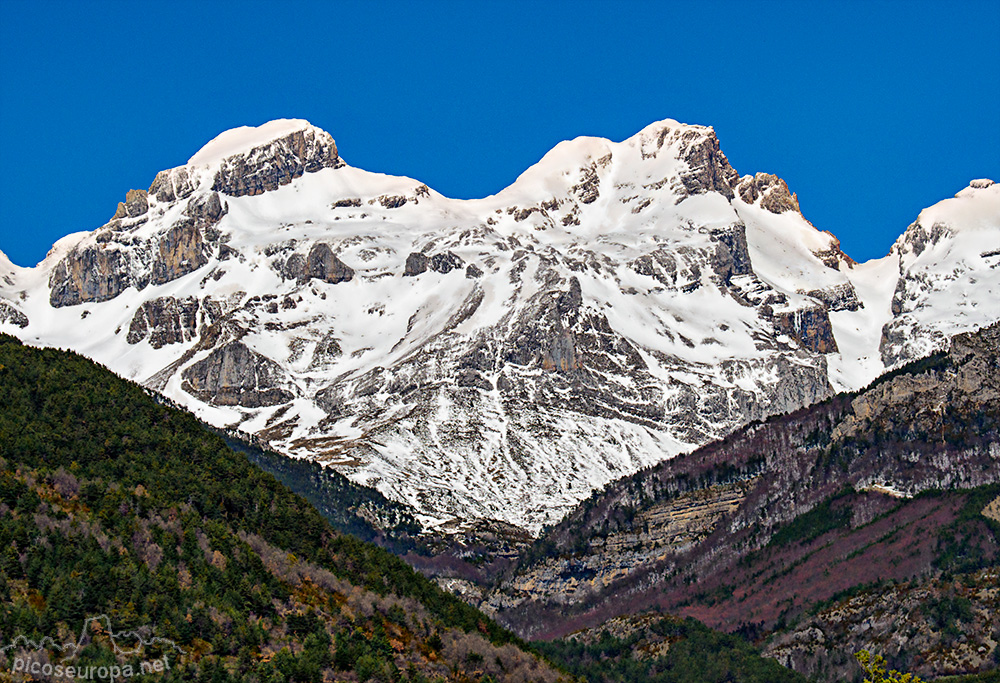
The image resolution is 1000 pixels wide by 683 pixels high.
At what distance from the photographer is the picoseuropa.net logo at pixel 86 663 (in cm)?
12712

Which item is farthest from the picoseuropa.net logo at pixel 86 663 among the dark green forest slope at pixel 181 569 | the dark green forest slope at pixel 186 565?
the dark green forest slope at pixel 186 565

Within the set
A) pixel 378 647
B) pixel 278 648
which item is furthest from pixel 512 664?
pixel 278 648

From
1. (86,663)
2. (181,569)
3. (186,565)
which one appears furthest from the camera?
(186,565)

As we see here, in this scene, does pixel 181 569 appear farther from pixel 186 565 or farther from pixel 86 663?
pixel 86 663

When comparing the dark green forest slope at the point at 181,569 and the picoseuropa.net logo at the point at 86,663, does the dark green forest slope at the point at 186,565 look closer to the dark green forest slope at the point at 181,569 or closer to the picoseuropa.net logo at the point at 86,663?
the dark green forest slope at the point at 181,569

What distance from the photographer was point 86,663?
130 meters

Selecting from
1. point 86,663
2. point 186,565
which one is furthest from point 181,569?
point 86,663

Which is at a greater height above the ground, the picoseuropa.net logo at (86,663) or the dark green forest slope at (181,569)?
the dark green forest slope at (181,569)

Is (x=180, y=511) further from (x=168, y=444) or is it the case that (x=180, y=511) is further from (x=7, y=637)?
(x=7, y=637)

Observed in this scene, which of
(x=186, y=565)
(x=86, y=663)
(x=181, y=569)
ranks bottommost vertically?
(x=86, y=663)

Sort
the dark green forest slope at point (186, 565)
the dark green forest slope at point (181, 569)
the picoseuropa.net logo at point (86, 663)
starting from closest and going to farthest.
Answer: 1. the picoseuropa.net logo at point (86, 663)
2. the dark green forest slope at point (181, 569)
3. the dark green forest slope at point (186, 565)

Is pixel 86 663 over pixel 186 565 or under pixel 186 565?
under

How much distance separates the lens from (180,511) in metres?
171

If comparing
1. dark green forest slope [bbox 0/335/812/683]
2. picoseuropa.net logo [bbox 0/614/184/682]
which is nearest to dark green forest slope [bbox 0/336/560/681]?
dark green forest slope [bbox 0/335/812/683]
